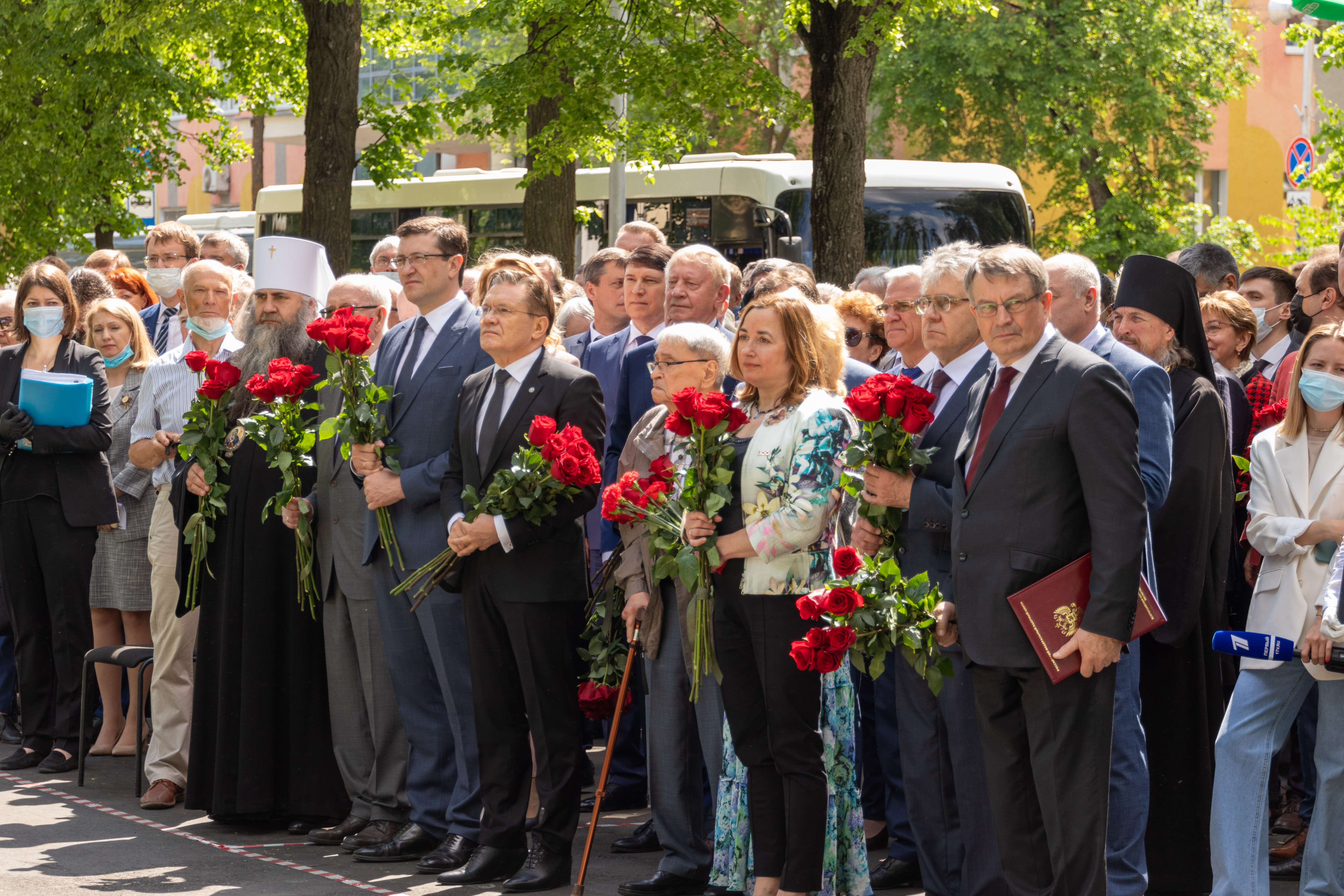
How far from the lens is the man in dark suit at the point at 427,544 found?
21.7ft

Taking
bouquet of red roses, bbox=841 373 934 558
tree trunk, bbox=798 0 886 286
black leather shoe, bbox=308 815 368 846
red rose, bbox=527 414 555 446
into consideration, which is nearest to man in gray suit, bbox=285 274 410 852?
black leather shoe, bbox=308 815 368 846

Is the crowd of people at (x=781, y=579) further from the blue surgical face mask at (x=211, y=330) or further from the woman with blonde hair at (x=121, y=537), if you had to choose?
the woman with blonde hair at (x=121, y=537)

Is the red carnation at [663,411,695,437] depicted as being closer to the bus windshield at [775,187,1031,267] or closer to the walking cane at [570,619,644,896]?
the walking cane at [570,619,644,896]

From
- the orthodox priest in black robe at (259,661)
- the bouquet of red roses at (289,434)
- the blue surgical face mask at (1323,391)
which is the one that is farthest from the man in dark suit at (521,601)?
the blue surgical face mask at (1323,391)

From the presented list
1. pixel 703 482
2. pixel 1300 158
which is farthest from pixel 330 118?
pixel 1300 158

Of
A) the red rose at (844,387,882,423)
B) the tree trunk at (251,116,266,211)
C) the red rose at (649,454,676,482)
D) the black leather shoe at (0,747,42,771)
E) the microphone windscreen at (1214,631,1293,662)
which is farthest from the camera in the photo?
the tree trunk at (251,116,266,211)

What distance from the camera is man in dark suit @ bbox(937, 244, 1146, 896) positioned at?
4.68m

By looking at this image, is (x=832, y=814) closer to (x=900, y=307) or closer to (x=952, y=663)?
(x=952, y=663)

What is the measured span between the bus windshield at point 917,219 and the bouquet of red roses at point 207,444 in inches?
479

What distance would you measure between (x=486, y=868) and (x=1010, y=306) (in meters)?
3.07

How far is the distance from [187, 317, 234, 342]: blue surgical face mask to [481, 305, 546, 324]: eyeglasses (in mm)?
2085

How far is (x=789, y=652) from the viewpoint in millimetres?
5465

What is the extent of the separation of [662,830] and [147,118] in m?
19.5

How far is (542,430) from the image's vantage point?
Result: 5992mm
